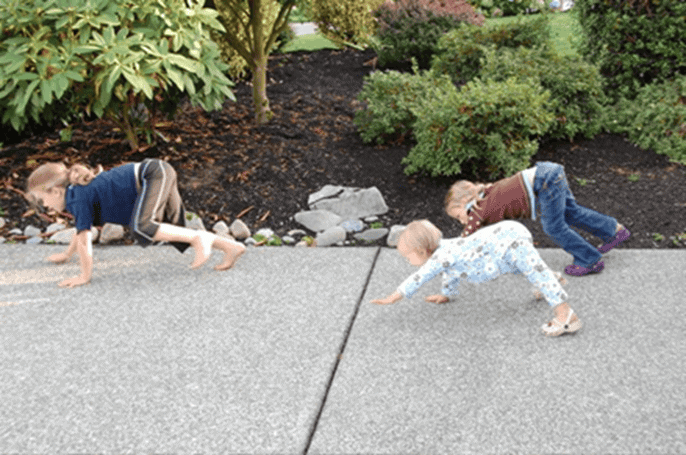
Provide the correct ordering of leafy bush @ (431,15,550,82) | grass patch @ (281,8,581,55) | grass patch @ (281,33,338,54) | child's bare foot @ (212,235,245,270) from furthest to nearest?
grass patch @ (281,33,338,54) < grass patch @ (281,8,581,55) < leafy bush @ (431,15,550,82) < child's bare foot @ (212,235,245,270)

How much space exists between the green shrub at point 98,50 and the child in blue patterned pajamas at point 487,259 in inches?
105

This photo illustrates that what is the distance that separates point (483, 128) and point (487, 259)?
2.14 meters

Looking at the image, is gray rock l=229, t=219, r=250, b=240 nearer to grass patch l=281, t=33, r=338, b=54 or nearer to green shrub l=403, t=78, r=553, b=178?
green shrub l=403, t=78, r=553, b=178

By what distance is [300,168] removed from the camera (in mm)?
5938

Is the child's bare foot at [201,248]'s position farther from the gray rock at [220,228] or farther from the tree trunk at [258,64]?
the tree trunk at [258,64]

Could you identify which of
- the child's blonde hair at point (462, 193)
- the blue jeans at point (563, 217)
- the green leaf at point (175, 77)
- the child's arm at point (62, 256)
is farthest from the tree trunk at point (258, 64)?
the blue jeans at point (563, 217)

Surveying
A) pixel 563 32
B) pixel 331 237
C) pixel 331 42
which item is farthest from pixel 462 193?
pixel 563 32

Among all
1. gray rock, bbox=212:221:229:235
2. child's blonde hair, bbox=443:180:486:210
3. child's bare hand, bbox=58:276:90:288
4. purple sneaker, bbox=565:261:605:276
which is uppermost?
child's blonde hair, bbox=443:180:486:210

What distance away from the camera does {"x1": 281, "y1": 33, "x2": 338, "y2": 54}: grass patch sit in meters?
10.7

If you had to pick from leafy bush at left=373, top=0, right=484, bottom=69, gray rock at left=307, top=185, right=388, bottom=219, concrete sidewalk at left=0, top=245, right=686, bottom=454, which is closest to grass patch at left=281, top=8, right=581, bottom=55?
leafy bush at left=373, top=0, right=484, bottom=69

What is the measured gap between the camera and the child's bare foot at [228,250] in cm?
435

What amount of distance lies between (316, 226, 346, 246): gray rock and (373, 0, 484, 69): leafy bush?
Result: 4831mm

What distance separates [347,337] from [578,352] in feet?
4.08

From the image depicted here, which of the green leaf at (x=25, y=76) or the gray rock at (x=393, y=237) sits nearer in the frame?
the gray rock at (x=393, y=237)
